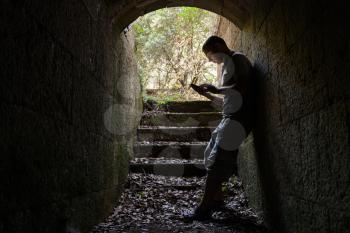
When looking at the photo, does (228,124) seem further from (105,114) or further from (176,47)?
(176,47)

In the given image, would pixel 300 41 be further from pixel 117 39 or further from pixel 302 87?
pixel 117 39

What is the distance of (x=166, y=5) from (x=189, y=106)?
135 inches

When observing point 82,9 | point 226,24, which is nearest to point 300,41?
point 82,9

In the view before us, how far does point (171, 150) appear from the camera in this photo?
5.43 meters

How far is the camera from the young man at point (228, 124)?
10.6 ft

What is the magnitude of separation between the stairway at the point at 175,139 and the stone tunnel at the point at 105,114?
1488mm

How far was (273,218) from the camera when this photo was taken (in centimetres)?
271

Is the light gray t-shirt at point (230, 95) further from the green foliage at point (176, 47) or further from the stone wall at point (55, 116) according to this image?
the green foliage at point (176, 47)

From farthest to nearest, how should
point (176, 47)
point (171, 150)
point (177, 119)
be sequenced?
point (176, 47) → point (177, 119) → point (171, 150)

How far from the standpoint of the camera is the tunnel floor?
2.95m

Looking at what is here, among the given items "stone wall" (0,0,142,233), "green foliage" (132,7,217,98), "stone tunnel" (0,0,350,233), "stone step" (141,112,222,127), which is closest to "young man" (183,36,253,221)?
"stone tunnel" (0,0,350,233)

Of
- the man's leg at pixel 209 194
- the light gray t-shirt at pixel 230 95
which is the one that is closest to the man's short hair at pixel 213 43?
the light gray t-shirt at pixel 230 95

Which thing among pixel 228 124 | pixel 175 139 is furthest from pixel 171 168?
pixel 228 124

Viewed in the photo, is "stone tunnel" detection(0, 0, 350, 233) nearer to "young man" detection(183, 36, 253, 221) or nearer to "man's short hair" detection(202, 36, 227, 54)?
"young man" detection(183, 36, 253, 221)
